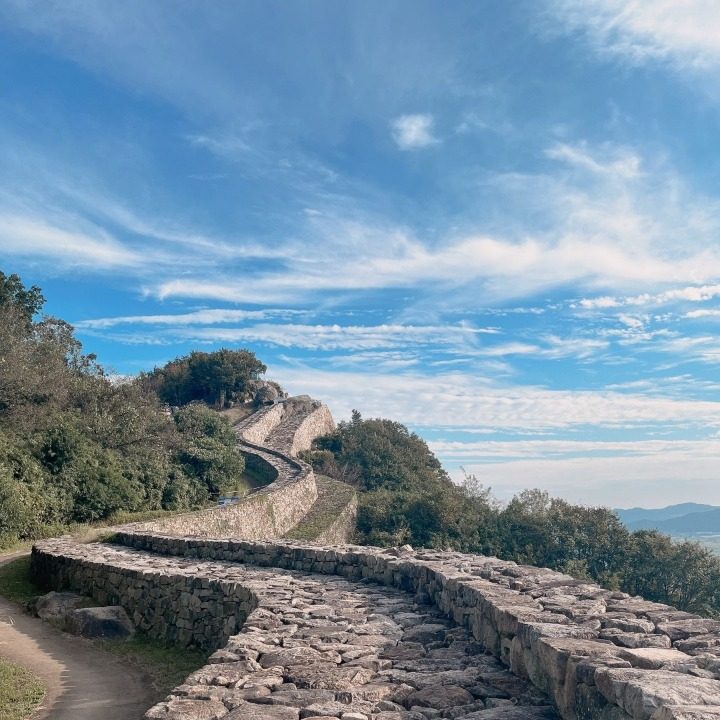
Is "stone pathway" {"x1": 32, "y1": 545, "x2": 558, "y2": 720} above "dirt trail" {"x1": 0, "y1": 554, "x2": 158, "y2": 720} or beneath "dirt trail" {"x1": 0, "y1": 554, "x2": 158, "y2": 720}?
above

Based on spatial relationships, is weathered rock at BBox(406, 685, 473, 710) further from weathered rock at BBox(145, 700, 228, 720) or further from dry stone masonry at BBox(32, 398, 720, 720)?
weathered rock at BBox(145, 700, 228, 720)

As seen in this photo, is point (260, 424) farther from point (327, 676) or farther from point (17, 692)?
point (327, 676)

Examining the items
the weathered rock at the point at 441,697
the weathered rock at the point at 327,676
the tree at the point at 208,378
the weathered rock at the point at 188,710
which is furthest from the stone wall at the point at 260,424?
the weathered rock at the point at 188,710

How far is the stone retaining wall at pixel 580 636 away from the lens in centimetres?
415

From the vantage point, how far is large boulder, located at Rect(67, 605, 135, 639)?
1088 centimetres

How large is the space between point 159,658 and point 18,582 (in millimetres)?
6571

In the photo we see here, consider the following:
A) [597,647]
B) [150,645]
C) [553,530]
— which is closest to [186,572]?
[150,645]

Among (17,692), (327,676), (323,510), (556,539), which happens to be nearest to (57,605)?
(17,692)

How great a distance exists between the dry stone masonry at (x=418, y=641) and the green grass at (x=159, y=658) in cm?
25

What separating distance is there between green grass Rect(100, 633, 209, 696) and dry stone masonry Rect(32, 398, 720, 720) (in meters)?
0.25

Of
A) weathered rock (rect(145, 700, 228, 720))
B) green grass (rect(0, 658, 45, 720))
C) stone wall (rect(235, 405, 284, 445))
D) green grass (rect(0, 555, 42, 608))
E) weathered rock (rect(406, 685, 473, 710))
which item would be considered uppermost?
stone wall (rect(235, 405, 284, 445))

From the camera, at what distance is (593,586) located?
815 centimetres

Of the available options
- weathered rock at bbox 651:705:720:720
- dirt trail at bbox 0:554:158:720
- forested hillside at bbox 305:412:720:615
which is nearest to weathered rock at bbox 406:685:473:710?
→ weathered rock at bbox 651:705:720:720

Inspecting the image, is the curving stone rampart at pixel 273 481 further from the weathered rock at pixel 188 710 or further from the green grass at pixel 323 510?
the weathered rock at pixel 188 710
